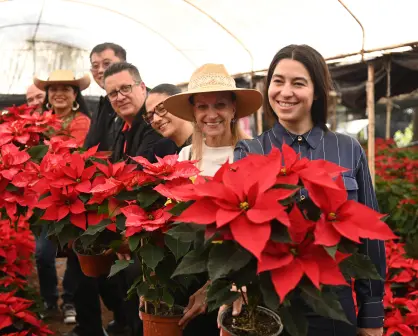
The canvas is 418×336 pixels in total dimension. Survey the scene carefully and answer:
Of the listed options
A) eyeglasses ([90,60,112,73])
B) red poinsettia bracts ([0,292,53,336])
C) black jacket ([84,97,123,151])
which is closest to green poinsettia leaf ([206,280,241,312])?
red poinsettia bracts ([0,292,53,336])

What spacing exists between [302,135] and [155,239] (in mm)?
587

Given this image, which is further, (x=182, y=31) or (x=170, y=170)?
(x=182, y=31)

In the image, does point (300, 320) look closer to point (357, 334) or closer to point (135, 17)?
point (357, 334)

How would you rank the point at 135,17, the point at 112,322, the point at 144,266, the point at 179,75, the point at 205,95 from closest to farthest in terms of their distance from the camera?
the point at 144,266 → the point at 205,95 → the point at 112,322 → the point at 135,17 → the point at 179,75

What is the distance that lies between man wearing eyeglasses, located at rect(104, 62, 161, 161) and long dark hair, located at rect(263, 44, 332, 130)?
1.00 meters

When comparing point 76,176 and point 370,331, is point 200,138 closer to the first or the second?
point 76,176

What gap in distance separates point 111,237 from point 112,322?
222 centimetres

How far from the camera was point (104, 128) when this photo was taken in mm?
2990

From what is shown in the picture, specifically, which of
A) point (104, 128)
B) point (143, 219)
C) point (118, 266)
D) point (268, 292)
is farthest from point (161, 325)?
point (104, 128)

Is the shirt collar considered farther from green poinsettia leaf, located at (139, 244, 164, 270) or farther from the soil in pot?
the soil in pot

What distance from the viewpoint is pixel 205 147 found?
2.12 metres

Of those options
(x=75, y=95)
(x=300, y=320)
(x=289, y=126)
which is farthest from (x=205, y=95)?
(x=75, y=95)

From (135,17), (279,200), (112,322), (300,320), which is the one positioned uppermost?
(135,17)

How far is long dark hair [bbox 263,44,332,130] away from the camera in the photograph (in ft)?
4.71
